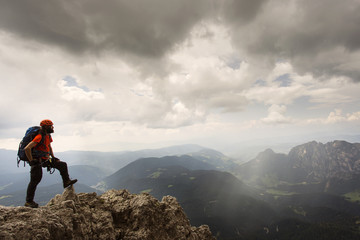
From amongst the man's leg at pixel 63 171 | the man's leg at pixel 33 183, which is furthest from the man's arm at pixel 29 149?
the man's leg at pixel 63 171

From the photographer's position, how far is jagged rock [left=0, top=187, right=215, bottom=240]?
9.29 metres

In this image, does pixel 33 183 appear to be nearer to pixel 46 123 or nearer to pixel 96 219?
pixel 46 123

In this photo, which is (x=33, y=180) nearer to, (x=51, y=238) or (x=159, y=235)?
(x=51, y=238)

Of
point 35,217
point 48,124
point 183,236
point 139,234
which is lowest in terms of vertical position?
point 183,236

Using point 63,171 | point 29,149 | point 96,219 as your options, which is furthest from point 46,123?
point 96,219

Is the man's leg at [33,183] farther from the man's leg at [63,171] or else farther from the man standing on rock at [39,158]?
the man's leg at [63,171]

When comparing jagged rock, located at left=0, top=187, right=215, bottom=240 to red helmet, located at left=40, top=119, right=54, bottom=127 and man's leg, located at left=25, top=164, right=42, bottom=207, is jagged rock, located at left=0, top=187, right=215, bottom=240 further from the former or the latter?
red helmet, located at left=40, top=119, right=54, bottom=127

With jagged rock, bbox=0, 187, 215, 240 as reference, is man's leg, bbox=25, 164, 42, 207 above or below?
above

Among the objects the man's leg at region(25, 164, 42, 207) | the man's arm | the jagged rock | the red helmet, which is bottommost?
the jagged rock

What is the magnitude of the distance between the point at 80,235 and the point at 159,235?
28.7 feet

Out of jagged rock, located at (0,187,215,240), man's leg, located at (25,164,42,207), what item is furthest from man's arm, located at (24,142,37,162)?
jagged rock, located at (0,187,215,240)

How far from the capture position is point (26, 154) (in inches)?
457

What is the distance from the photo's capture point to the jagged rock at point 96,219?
929 centimetres

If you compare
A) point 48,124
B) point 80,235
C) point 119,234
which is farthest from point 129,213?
point 48,124
